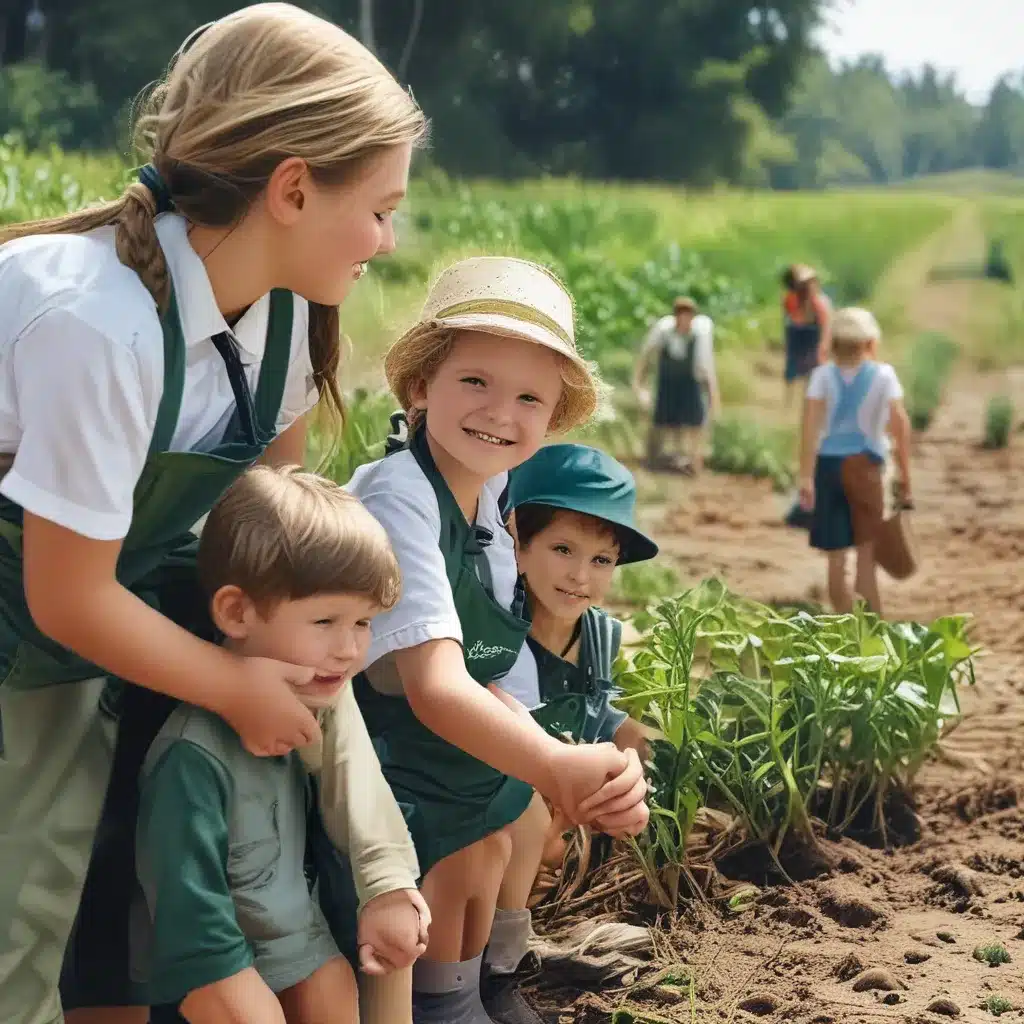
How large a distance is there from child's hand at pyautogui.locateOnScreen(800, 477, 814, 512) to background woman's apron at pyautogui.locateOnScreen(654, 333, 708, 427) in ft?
12.5

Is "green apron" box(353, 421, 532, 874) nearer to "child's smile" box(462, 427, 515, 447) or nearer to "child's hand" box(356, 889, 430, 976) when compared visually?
"child's smile" box(462, 427, 515, 447)

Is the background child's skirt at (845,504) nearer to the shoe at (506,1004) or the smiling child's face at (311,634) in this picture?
the shoe at (506,1004)

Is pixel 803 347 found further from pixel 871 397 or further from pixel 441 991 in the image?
pixel 441 991

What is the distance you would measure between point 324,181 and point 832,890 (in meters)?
1.98

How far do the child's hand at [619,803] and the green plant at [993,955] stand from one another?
1075 mm

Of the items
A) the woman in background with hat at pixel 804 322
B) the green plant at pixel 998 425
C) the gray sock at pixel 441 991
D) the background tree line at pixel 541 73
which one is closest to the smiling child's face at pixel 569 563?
the gray sock at pixel 441 991

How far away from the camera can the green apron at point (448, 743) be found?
2490mm

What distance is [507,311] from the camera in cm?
246

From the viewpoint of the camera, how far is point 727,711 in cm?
343

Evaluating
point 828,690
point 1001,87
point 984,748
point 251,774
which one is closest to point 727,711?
point 828,690

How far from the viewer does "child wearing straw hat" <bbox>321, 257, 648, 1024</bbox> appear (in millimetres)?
2383

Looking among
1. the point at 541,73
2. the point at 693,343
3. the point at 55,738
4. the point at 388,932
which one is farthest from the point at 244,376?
the point at 541,73

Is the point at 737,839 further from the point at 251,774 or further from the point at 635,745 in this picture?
the point at 251,774

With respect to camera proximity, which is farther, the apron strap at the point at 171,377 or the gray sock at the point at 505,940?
the gray sock at the point at 505,940
